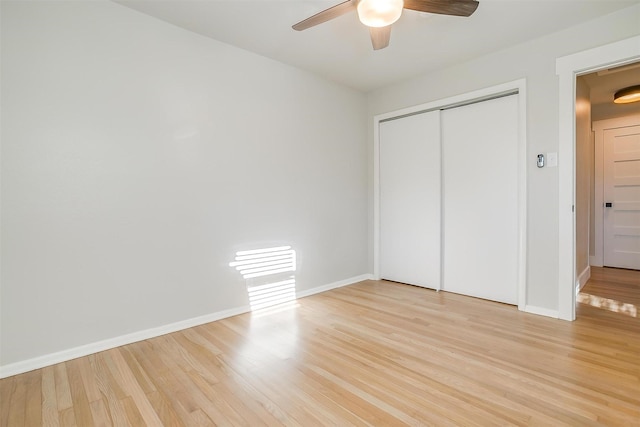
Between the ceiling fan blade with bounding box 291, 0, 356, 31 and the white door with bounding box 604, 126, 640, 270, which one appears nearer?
the ceiling fan blade with bounding box 291, 0, 356, 31

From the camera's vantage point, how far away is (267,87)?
3.18m

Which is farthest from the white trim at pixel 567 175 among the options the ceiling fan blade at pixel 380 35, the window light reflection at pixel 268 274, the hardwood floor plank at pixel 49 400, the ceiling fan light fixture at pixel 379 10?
the hardwood floor plank at pixel 49 400

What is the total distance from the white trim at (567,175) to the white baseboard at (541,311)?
1.6 inches

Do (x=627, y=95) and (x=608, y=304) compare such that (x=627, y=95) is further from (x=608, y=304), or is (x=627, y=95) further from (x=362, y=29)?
(x=362, y=29)

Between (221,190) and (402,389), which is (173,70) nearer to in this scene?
(221,190)

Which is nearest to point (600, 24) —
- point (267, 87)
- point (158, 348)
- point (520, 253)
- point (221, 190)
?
point (520, 253)

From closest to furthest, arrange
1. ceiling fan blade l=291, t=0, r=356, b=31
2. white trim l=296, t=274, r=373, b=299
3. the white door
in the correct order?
ceiling fan blade l=291, t=0, r=356, b=31, white trim l=296, t=274, r=373, b=299, the white door

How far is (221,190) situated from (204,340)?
128cm

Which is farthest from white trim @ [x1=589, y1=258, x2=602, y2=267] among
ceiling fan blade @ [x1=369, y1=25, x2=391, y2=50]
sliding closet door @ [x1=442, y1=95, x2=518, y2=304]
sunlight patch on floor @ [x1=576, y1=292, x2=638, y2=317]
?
ceiling fan blade @ [x1=369, y1=25, x2=391, y2=50]

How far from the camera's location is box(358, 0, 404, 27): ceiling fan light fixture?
6.01ft

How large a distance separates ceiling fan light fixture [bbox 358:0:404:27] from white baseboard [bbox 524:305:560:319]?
2766 millimetres

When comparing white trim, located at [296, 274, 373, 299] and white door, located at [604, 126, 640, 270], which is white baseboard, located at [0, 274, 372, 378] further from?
white door, located at [604, 126, 640, 270]

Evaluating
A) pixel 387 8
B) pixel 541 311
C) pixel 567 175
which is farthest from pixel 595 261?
pixel 387 8

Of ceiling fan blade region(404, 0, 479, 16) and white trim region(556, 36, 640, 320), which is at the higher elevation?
ceiling fan blade region(404, 0, 479, 16)
